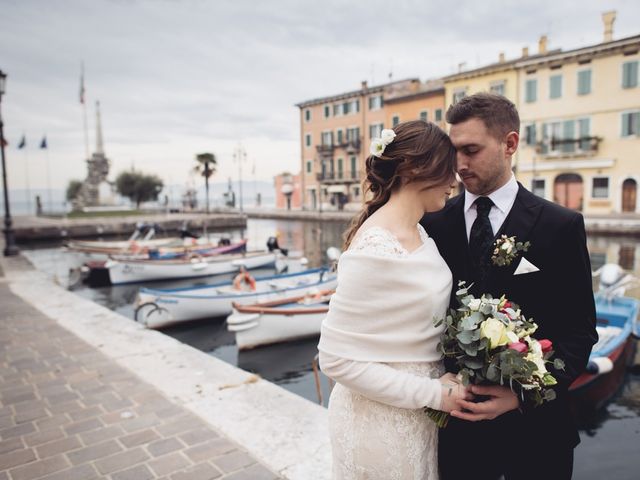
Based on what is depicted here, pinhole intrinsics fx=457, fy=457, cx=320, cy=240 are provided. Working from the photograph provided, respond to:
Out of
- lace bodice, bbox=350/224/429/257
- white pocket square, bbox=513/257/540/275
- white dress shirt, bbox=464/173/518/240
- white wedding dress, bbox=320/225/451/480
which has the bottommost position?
white wedding dress, bbox=320/225/451/480

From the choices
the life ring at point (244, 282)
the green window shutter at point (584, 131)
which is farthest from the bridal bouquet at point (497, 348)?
the green window shutter at point (584, 131)

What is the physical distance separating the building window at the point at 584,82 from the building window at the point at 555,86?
1.13 meters

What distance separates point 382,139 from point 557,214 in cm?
78

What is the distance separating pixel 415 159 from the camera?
170cm

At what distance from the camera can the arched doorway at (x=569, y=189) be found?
97.3ft

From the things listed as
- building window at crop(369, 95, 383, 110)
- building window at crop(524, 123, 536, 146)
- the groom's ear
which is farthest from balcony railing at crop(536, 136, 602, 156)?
the groom's ear

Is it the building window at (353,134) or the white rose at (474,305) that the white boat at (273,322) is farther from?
the building window at (353,134)

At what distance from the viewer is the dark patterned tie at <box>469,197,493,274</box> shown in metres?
1.91

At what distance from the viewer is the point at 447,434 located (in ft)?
6.34

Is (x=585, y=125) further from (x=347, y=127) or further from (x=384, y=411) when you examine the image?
(x=384, y=411)

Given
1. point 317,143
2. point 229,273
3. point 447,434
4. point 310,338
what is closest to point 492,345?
point 447,434

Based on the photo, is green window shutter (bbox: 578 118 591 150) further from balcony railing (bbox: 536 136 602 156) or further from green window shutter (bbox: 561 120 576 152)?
green window shutter (bbox: 561 120 576 152)

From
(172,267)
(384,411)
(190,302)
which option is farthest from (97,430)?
(172,267)

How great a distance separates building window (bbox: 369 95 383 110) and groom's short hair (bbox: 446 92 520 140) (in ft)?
133
